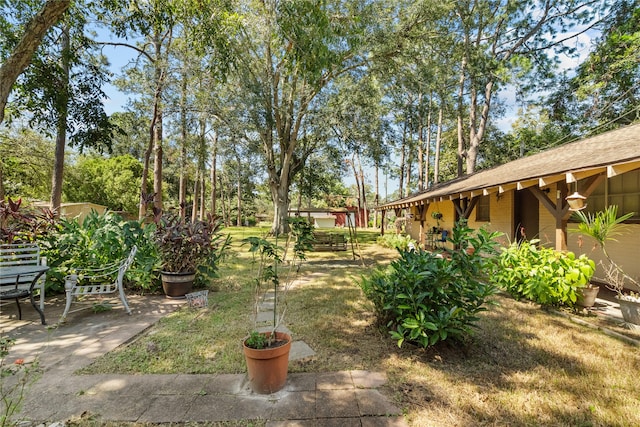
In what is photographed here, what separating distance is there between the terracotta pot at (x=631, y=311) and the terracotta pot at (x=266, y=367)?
4.85 meters

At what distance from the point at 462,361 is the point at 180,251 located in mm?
4694

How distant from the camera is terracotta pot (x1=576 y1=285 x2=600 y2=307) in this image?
15.2 ft

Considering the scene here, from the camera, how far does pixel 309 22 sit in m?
4.31

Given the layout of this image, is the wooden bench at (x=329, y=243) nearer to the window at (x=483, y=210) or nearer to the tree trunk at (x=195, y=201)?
the tree trunk at (x=195, y=201)

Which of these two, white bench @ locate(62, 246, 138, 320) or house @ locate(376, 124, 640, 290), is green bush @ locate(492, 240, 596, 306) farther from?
white bench @ locate(62, 246, 138, 320)

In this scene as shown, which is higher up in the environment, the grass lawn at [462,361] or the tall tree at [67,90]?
the tall tree at [67,90]

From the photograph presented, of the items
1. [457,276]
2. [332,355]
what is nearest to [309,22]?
[457,276]

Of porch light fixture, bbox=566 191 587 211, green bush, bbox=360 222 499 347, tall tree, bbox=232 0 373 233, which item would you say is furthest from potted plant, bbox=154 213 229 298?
porch light fixture, bbox=566 191 587 211

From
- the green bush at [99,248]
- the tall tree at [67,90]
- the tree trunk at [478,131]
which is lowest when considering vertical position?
the green bush at [99,248]

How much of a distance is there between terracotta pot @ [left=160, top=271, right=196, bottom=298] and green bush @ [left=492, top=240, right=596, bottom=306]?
220 inches

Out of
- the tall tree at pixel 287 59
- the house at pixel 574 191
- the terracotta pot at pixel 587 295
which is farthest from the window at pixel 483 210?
the tall tree at pixel 287 59

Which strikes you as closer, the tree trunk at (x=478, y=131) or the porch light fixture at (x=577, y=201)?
the porch light fixture at (x=577, y=201)

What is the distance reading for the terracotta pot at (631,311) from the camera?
4.04m

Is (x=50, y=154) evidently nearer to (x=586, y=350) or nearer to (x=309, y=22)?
(x=309, y=22)
